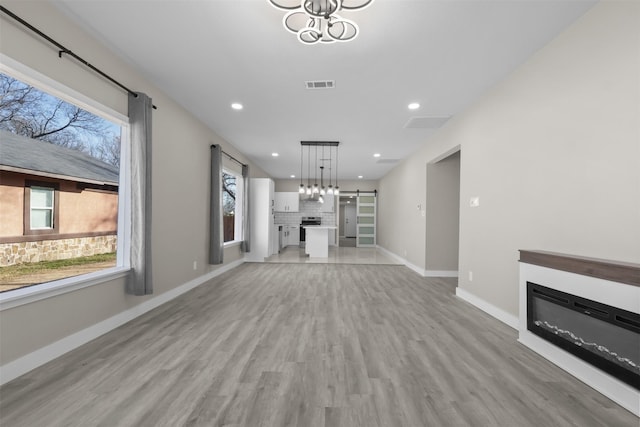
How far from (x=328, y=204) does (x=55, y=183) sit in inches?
362

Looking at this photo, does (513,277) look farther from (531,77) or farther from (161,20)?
(161,20)

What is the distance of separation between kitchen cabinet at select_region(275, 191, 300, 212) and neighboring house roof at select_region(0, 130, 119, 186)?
752 cm

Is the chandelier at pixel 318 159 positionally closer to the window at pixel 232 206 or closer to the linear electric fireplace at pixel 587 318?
the window at pixel 232 206

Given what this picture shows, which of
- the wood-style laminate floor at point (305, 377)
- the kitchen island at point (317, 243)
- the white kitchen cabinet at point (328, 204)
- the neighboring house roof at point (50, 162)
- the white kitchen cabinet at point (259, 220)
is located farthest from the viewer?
the white kitchen cabinet at point (328, 204)

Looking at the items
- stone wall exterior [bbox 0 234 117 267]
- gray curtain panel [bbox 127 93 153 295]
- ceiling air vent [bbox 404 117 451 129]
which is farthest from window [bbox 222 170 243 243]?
ceiling air vent [bbox 404 117 451 129]

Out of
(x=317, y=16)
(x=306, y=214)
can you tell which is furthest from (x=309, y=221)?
(x=317, y=16)

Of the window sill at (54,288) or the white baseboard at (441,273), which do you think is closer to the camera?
the window sill at (54,288)

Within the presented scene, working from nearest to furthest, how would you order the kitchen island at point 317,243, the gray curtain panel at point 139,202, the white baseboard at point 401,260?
1. the gray curtain panel at point 139,202
2. the white baseboard at point 401,260
3. the kitchen island at point 317,243

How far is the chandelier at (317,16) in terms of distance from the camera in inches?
75.2

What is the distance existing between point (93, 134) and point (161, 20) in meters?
1.34

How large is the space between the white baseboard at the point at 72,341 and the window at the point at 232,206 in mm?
2601

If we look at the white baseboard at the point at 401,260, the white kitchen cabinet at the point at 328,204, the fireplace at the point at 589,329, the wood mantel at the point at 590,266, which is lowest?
the white baseboard at the point at 401,260

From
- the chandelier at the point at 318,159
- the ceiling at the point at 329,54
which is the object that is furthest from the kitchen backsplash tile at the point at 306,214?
the ceiling at the point at 329,54

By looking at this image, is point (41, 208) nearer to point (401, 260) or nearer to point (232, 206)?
point (232, 206)
